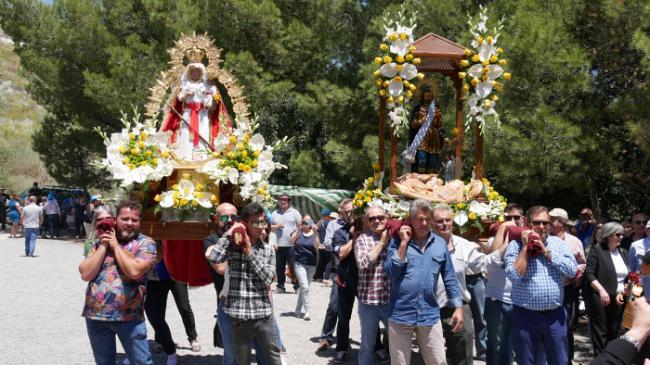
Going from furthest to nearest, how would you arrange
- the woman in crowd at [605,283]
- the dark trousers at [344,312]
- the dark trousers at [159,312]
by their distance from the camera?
the dark trousers at [344,312], the woman in crowd at [605,283], the dark trousers at [159,312]

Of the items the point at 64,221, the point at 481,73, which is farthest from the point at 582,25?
the point at 64,221

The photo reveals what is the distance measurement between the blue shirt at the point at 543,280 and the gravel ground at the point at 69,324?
2.57m

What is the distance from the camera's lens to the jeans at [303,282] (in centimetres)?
1069

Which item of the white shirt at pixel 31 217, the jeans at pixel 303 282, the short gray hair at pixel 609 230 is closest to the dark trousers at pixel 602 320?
the short gray hair at pixel 609 230

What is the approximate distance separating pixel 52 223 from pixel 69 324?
678 inches

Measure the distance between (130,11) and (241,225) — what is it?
67.0 feet

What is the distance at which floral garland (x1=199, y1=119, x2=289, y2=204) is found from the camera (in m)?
6.90

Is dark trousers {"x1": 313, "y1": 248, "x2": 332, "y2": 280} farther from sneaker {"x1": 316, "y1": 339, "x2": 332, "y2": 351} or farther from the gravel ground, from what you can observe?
sneaker {"x1": 316, "y1": 339, "x2": 332, "y2": 351}

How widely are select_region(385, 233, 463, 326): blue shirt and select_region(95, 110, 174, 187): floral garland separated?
8.10 ft

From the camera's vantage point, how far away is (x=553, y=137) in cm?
1452

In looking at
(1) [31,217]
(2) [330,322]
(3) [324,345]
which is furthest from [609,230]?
(1) [31,217]

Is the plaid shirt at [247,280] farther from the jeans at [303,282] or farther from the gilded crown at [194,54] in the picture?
the jeans at [303,282]

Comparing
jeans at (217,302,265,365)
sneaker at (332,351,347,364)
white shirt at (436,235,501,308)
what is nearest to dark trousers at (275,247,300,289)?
sneaker at (332,351,347,364)

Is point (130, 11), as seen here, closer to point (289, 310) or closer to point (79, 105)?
point (79, 105)
